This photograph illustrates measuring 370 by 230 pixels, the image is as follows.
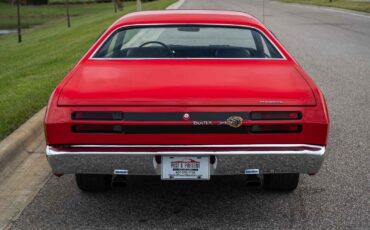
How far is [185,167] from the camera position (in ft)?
12.5

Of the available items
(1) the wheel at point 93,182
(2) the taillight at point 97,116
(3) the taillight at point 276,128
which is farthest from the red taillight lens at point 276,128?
(1) the wheel at point 93,182

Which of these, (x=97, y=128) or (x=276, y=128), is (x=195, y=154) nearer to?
(x=276, y=128)

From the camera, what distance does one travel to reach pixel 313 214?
4.14 meters

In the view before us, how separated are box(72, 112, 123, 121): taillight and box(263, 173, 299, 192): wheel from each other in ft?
4.60

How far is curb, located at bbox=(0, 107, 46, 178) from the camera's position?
5.30m

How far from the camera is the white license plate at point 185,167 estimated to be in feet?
12.4

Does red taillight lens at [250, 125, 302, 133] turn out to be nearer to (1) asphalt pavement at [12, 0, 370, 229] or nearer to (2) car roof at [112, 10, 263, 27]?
(1) asphalt pavement at [12, 0, 370, 229]

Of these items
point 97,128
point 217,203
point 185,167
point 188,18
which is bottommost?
point 217,203

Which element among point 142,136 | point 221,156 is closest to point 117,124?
point 142,136

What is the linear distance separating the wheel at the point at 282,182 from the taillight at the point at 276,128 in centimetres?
71

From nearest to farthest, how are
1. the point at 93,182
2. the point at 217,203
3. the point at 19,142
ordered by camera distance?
the point at 217,203
the point at 93,182
the point at 19,142

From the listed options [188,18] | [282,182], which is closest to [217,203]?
[282,182]

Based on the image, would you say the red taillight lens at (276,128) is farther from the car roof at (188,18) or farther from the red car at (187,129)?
the car roof at (188,18)

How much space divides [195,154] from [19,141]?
2.66m
